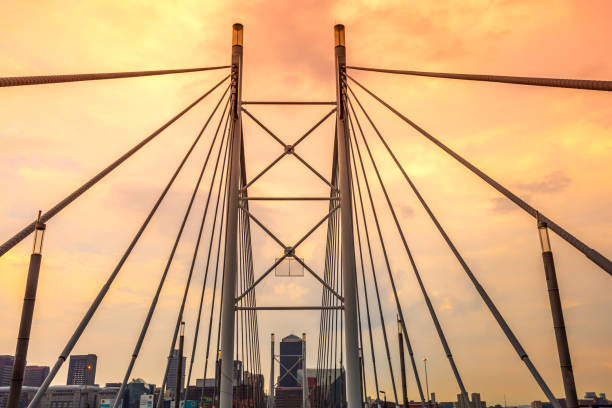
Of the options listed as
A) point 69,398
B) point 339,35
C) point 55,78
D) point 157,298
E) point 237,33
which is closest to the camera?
point 55,78

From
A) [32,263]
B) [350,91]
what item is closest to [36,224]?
[32,263]

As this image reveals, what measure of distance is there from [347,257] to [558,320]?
26.3 feet

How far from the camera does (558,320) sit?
8.23m

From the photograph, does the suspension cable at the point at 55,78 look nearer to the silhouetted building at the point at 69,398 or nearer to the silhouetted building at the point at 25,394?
the silhouetted building at the point at 25,394

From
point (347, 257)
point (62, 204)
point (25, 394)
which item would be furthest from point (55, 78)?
point (25, 394)

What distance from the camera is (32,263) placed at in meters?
8.30

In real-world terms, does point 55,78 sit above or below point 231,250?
above

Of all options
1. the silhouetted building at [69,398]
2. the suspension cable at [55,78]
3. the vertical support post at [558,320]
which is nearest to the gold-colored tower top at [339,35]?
the suspension cable at [55,78]

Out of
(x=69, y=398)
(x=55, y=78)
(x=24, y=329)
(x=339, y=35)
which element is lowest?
(x=69, y=398)

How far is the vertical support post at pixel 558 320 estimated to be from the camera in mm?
7844

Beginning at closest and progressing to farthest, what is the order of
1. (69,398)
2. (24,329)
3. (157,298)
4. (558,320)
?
(24,329)
(558,320)
(157,298)
(69,398)

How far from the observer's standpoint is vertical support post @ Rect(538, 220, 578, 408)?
7.84 m

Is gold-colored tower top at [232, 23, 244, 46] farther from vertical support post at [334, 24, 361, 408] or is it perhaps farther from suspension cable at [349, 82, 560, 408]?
suspension cable at [349, 82, 560, 408]

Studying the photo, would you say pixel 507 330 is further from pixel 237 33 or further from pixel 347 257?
pixel 237 33
